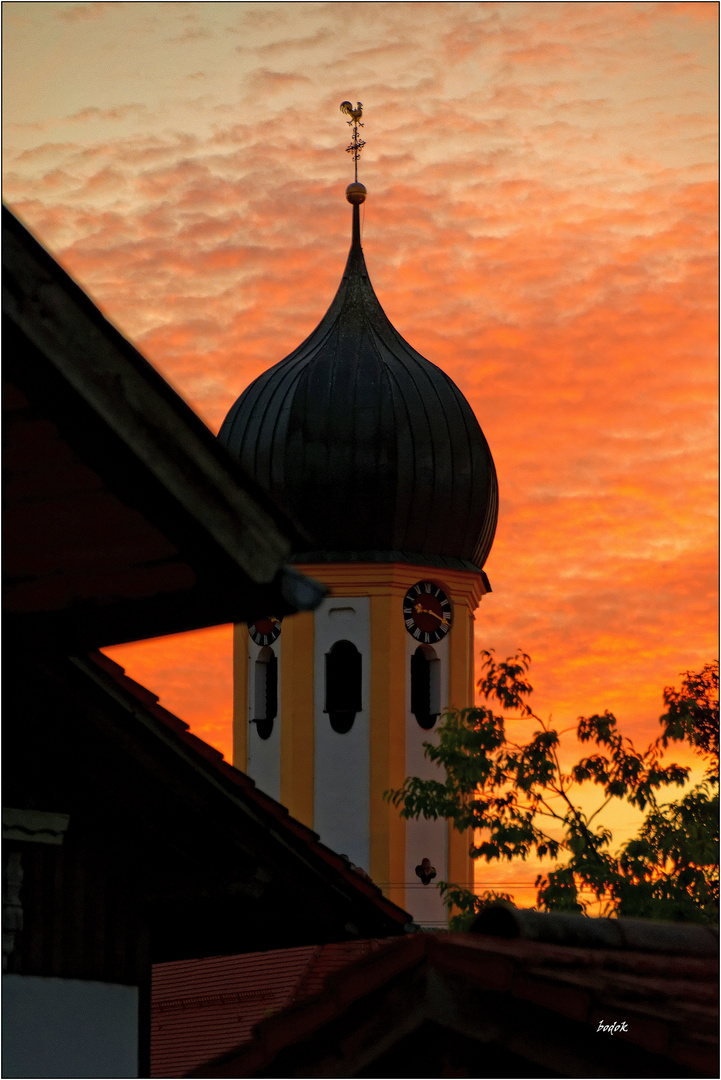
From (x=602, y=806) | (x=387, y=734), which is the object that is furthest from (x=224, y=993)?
(x=387, y=734)

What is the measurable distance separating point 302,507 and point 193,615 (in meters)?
33.1

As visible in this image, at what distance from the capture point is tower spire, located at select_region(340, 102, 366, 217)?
136 ft

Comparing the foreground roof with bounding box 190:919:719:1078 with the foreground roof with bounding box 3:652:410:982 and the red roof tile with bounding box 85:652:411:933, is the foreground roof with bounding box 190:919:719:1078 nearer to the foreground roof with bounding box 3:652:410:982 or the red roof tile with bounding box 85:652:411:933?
the foreground roof with bounding box 3:652:410:982

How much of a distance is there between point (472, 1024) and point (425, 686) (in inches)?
1366

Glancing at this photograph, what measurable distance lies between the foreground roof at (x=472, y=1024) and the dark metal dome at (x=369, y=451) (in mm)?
32935

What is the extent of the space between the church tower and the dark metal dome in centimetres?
3

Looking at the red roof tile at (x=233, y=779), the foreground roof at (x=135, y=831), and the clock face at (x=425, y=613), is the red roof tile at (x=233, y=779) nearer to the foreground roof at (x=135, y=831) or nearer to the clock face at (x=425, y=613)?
the foreground roof at (x=135, y=831)

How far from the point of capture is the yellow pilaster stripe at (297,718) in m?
37.8

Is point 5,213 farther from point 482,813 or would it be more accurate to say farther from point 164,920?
point 482,813

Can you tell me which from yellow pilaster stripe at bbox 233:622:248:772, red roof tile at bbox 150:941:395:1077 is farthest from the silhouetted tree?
yellow pilaster stripe at bbox 233:622:248:772

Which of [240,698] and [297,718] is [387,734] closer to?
[297,718]

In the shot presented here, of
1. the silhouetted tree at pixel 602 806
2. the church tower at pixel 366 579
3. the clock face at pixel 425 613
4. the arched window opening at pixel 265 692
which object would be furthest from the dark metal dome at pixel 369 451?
the silhouetted tree at pixel 602 806

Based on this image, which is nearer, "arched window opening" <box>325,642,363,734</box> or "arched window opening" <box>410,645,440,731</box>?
"arched window opening" <box>325,642,363,734</box>

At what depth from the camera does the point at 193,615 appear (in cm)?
514
